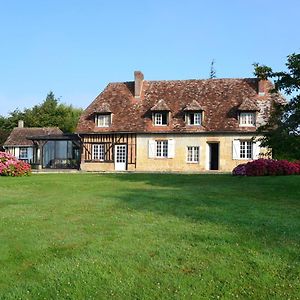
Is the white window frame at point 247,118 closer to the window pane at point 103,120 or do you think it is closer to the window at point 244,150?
the window at point 244,150

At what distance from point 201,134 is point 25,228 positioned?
26150 mm

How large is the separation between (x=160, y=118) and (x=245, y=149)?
6.75m

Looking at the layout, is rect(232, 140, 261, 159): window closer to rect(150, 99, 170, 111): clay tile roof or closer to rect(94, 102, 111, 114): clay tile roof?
rect(150, 99, 170, 111): clay tile roof

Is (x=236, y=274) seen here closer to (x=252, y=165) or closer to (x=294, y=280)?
(x=294, y=280)

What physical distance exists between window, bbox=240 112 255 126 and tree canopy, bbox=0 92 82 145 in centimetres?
3179

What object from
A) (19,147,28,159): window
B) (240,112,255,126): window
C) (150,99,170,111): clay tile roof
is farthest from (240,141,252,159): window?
(19,147,28,159): window

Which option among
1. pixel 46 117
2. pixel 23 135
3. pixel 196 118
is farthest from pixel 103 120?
pixel 46 117

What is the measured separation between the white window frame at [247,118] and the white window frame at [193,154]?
373 centimetres

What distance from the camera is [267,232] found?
26.1ft

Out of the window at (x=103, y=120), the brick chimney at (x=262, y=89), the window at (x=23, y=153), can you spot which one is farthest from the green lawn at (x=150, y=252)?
the window at (x=23, y=153)

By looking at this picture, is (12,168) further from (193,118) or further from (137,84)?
(137,84)

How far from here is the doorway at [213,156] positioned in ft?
113

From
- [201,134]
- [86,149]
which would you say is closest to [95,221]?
[201,134]

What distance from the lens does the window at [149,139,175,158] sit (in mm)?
34688
